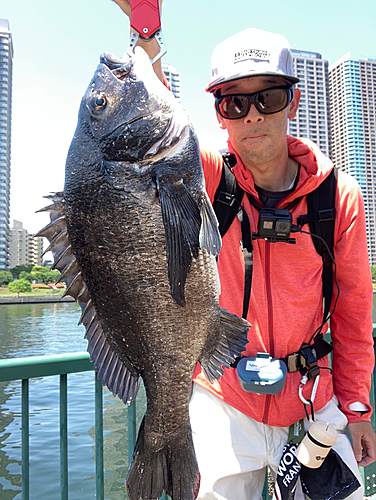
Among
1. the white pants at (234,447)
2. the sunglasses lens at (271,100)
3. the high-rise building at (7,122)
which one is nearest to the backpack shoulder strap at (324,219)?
the sunglasses lens at (271,100)

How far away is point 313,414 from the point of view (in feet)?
6.18

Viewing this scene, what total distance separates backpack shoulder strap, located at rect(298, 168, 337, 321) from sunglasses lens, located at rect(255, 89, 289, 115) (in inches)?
17.0

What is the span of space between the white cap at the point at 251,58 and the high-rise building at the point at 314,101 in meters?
44.5

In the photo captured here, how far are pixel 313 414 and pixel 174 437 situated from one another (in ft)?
2.40

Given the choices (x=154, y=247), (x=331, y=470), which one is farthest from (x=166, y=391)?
(x=331, y=470)

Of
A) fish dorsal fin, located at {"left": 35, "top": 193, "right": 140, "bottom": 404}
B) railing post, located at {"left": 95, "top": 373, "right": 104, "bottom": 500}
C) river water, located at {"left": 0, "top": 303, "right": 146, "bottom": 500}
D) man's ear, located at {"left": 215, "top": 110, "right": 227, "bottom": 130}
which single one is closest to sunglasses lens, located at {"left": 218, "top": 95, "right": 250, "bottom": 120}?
man's ear, located at {"left": 215, "top": 110, "right": 227, "bottom": 130}

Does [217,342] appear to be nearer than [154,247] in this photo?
No

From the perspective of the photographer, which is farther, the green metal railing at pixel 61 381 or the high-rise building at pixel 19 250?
the high-rise building at pixel 19 250

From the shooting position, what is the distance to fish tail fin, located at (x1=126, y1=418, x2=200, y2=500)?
59.2 inches

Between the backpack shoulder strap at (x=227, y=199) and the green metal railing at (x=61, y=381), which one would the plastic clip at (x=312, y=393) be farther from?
the green metal railing at (x=61, y=381)

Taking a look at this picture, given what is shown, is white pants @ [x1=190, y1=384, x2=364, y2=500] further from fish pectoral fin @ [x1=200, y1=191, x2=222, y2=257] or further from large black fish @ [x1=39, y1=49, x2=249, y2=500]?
fish pectoral fin @ [x1=200, y1=191, x2=222, y2=257]

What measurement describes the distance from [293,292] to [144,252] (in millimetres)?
821

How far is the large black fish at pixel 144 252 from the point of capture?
1458 mm

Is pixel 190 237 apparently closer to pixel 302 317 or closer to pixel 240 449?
pixel 302 317
